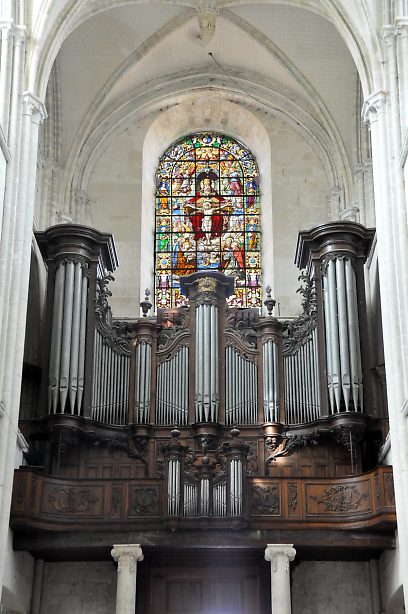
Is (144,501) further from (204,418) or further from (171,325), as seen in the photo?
(171,325)

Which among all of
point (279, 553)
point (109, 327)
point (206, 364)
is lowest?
point (279, 553)

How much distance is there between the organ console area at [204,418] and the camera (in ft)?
63.3

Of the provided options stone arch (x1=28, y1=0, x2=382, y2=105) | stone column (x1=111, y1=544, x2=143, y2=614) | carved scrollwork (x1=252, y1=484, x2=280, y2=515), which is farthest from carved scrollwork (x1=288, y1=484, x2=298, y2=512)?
stone arch (x1=28, y1=0, x2=382, y2=105)

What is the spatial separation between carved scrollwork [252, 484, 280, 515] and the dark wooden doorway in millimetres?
1195

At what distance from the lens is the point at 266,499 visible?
19484 mm

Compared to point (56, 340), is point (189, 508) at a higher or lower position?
lower

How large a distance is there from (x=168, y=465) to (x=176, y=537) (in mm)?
1248

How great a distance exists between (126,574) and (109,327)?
549cm

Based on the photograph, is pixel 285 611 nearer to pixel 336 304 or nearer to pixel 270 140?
→ pixel 336 304

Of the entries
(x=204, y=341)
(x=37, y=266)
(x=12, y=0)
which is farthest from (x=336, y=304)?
(x=12, y=0)

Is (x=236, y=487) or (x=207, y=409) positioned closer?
(x=236, y=487)

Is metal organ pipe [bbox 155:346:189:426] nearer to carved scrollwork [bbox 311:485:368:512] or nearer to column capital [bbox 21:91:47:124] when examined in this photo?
carved scrollwork [bbox 311:485:368:512]

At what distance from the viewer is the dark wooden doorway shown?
2031 cm

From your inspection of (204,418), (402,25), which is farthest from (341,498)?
(402,25)
